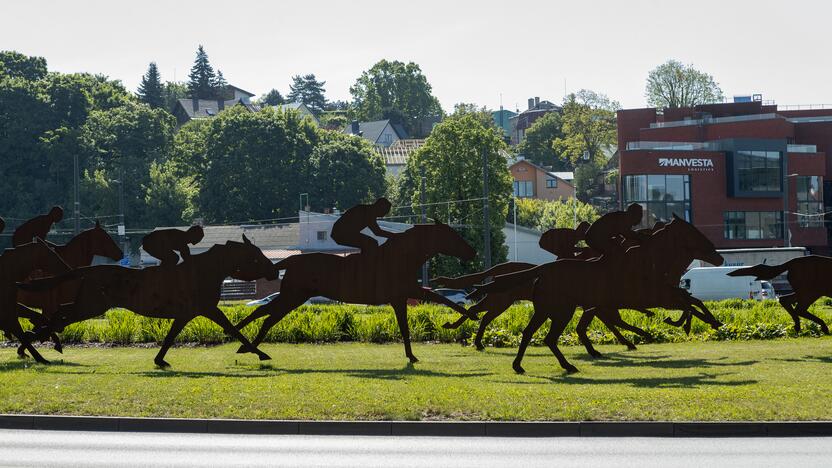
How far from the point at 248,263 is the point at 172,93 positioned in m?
155

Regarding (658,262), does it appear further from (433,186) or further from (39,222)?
(433,186)

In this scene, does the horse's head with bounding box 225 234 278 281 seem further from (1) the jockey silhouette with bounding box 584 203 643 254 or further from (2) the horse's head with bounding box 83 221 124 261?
(1) the jockey silhouette with bounding box 584 203 643 254

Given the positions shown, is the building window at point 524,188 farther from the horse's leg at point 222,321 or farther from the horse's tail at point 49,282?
the horse's tail at point 49,282

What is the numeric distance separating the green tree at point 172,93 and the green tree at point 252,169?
7775 cm

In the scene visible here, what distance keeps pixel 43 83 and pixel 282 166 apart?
954 inches

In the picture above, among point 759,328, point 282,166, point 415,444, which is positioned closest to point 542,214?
point 282,166

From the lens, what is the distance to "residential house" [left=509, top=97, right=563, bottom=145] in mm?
170375

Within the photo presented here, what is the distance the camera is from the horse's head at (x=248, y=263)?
Result: 2136 centimetres

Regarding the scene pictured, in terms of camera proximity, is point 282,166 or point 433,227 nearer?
point 433,227

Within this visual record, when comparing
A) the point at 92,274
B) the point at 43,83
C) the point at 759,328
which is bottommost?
the point at 759,328

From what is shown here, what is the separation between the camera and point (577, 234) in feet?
77.4

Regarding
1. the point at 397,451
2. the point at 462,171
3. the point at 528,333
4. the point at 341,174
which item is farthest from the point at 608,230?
the point at 341,174

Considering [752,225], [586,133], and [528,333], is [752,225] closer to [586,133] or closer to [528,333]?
[586,133]

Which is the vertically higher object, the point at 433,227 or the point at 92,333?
the point at 433,227
